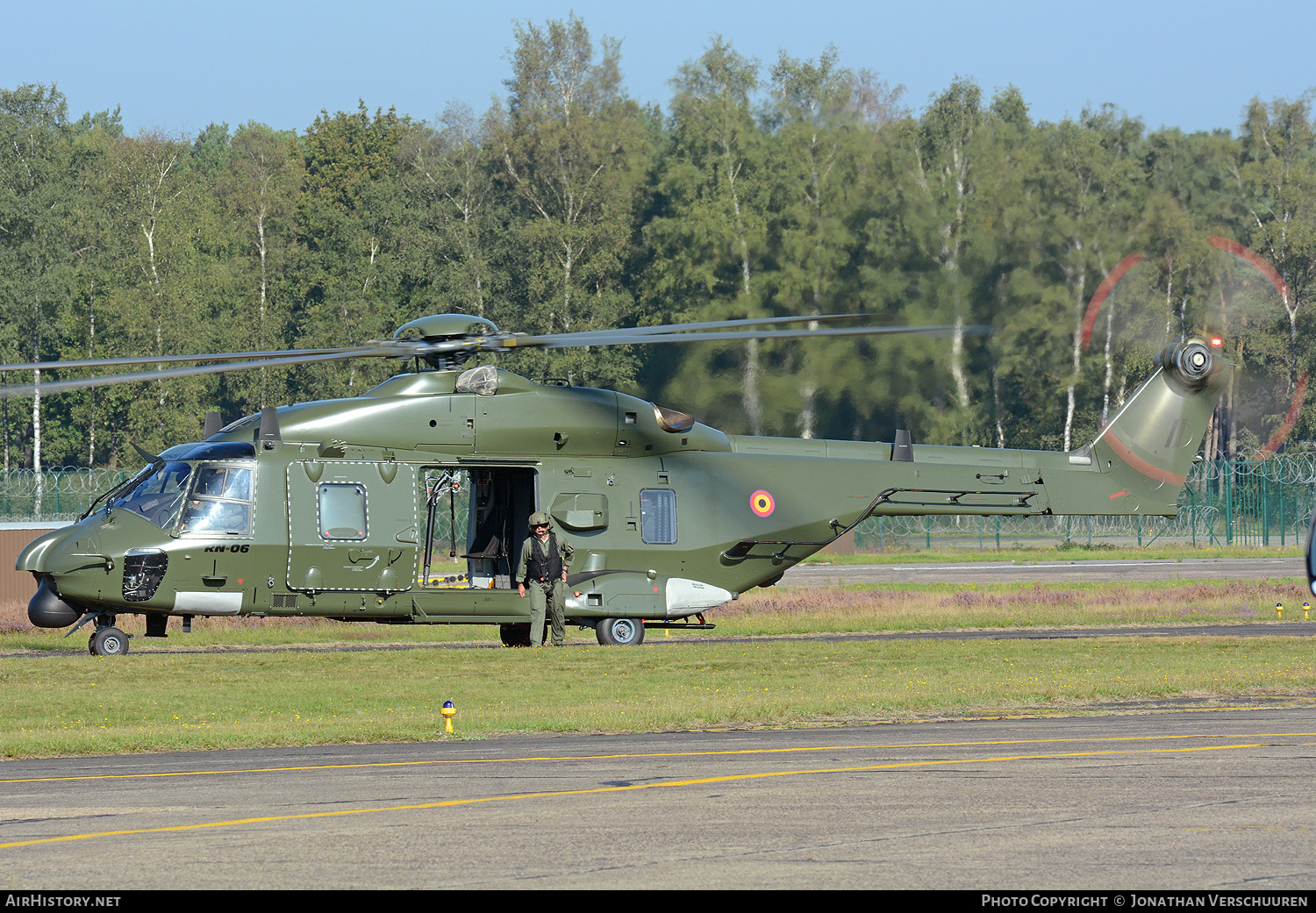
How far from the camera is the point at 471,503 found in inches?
938

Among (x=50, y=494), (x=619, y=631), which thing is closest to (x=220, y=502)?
(x=619, y=631)

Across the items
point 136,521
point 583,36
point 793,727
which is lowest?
point 793,727

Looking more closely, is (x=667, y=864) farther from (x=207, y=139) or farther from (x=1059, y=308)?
(x=207, y=139)

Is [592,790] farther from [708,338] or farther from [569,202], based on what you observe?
[569,202]

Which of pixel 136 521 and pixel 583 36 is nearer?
pixel 136 521

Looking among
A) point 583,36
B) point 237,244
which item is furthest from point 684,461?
point 237,244

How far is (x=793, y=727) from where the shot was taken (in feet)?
49.4

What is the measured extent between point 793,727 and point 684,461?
8913 mm

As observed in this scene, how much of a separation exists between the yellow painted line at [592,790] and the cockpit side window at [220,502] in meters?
12.0

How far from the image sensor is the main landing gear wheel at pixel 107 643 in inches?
862

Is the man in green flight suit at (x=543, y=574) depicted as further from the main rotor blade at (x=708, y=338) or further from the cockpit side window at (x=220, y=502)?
the cockpit side window at (x=220, y=502)

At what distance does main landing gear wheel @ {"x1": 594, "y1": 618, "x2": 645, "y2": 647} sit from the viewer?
23531 millimetres

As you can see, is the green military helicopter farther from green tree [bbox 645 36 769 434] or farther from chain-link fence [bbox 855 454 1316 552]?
green tree [bbox 645 36 769 434]

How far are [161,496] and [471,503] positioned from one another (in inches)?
182
